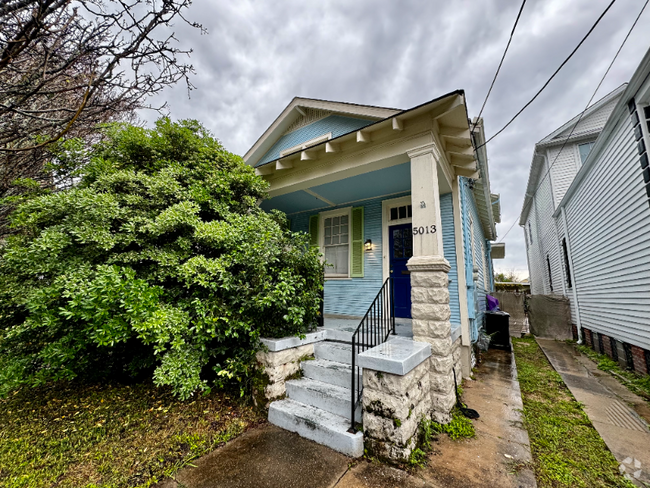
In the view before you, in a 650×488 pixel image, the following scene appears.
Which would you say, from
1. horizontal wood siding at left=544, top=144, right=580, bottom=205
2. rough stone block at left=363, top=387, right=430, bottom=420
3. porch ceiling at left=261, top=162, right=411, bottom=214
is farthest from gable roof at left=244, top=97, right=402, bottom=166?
horizontal wood siding at left=544, top=144, right=580, bottom=205

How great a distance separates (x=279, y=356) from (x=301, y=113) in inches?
228

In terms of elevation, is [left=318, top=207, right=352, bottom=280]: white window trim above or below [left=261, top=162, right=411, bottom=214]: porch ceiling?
below

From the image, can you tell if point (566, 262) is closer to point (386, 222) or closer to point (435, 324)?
point (386, 222)

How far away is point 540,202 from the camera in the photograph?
484 inches

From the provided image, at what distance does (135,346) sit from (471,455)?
12.8ft

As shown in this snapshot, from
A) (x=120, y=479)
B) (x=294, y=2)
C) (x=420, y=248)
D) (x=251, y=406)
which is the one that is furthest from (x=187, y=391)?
(x=294, y=2)

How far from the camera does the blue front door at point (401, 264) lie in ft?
17.2

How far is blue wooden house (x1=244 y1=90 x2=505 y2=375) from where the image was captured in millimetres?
3711

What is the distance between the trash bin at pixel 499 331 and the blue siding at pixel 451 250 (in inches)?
111

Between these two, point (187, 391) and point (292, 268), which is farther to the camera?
point (292, 268)

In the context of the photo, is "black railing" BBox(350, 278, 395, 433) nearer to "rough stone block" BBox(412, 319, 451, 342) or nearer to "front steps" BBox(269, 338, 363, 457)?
"front steps" BBox(269, 338, 363, 457)

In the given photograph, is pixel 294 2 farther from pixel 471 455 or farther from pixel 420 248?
pixel 471 455

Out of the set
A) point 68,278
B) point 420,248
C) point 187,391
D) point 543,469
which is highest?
point 420,248

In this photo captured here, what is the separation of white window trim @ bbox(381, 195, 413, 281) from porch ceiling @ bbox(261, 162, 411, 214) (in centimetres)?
19
